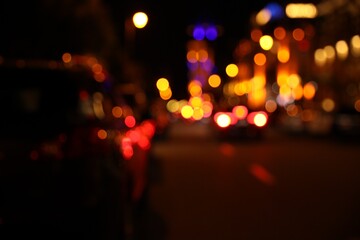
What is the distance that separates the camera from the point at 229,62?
14375 centimetres

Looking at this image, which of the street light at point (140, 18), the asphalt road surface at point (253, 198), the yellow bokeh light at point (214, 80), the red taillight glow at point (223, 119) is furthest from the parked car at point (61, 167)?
the yellow bokeh light at point (214, 80)

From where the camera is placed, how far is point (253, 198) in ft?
40.1

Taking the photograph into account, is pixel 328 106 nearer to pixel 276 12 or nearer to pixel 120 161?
pixel 120 161

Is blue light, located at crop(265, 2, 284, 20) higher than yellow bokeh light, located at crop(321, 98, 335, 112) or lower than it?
higher

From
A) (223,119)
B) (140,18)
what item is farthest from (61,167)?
(223,119)

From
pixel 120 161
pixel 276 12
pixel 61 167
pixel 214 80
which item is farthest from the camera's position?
pixel 214 80

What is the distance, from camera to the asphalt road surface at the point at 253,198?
361 inches

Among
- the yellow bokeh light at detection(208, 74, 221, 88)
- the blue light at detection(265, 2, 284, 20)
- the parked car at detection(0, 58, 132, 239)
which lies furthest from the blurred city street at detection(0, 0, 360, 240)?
the yellow bokeh light at detection(208, 74, 221, 88)

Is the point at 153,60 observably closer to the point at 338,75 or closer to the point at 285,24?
the point at 338,75

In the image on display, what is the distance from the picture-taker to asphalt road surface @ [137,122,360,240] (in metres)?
9.17

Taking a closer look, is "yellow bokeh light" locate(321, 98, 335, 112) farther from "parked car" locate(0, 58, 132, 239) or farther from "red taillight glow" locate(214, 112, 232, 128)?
"parked car" locate(0, 58, 132, 239)

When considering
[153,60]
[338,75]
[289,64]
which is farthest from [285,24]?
[153,60]

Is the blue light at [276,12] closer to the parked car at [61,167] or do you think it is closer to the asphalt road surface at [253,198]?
the asphalt road surface at [253,198]

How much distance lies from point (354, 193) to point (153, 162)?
331 inches
